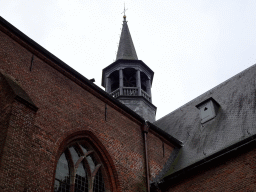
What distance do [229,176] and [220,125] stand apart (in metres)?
2.78

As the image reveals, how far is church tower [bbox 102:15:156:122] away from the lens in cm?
1625

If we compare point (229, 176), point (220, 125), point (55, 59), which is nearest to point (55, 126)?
point (55, 59)

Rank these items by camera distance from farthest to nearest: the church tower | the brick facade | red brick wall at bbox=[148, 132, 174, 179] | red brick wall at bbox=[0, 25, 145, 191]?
the church tower < red brick wall at bbox=[148, 132, 174, 179] < red brick wall at bbox=[0, 25, 145, 191] < the brick facade

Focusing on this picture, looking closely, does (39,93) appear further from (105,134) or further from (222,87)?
(222,87)

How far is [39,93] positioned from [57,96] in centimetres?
64

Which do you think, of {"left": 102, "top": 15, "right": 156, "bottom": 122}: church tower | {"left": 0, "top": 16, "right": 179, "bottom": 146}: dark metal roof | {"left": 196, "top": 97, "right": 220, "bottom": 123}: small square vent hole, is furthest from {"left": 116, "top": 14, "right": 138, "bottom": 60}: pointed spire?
{"left": 0, "top": 16, "right": 179, "bottom": 146}: dark metal roof

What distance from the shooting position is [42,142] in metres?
8.59

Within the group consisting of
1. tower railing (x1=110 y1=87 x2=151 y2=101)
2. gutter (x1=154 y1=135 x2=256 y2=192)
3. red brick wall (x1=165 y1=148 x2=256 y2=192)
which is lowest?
red brick wall (x1=165 y1=148 x2=256 y2=192)

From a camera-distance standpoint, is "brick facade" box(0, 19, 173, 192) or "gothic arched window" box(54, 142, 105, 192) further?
"gothic arched window" box(54, 142, 105, 192)

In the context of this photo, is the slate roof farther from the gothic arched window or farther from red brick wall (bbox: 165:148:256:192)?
the gothic arched window

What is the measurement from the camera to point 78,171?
965 centimetres

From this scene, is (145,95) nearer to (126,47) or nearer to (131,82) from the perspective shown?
(131,82)

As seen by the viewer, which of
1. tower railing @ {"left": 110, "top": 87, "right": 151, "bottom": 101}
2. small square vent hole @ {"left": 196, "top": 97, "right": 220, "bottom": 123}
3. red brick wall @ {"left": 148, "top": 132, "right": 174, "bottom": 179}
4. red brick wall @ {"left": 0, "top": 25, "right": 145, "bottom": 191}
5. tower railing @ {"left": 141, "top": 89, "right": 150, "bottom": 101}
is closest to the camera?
red brick wall @ {"left": 0, "top": 25, "right": 145, "bottom": 191}

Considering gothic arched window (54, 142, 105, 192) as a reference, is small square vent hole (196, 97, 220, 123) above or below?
above
